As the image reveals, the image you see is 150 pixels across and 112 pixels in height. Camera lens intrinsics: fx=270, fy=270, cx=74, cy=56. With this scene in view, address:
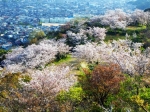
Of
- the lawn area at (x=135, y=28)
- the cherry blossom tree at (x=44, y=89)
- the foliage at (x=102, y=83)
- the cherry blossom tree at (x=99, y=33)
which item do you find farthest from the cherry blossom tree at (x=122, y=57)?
the lawn area at (x=135, y=28)

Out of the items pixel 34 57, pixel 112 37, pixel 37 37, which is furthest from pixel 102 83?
pixel 37 37

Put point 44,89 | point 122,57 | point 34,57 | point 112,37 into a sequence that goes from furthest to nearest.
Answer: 1. point 112,37
2. point 34,57
3. point 122,57
4. point 44,89

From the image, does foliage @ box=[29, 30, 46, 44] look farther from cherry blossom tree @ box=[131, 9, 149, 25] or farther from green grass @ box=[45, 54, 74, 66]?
cherry blossom tree @ box=[131, 9, 149, 25]

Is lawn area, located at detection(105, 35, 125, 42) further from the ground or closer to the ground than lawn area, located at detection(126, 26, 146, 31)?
closer to the ground

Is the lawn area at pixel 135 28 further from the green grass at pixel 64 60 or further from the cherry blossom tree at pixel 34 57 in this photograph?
the cherry blossom tree at pixel 34 57

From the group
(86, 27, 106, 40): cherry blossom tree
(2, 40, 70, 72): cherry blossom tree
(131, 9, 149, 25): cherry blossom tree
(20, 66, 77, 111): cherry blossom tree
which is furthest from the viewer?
(131, 9, 149, 25): cherry blossom tree

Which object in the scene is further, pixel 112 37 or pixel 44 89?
pixel 112 37

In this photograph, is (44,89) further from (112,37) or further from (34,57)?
(112,37)

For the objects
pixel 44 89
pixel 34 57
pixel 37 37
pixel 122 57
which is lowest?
pixel 37 37

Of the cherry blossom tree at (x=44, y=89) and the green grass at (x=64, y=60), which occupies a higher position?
the cherry blossom tree at (x=44, y=89)

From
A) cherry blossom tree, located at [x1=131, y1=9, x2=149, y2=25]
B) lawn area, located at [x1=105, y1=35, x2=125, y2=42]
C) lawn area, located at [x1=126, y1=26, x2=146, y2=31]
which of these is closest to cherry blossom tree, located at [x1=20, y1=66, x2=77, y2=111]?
lawn area, located at [x1=105, y1=35, x2=125, y2=42]

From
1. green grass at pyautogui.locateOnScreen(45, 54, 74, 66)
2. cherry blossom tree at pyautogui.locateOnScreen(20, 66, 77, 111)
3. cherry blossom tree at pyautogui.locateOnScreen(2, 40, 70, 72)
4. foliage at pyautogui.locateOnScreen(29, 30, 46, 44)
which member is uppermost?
cherry blossom tree at pyautogui.locateOnScreen(20, 66, 77, 111)

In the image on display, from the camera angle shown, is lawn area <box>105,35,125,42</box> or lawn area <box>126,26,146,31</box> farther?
lawn area <box>126,26,146,31</box>

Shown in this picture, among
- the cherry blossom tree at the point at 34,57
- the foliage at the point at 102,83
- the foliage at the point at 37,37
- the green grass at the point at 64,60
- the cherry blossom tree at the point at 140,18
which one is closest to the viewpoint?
the foliage at the point at 102,83
